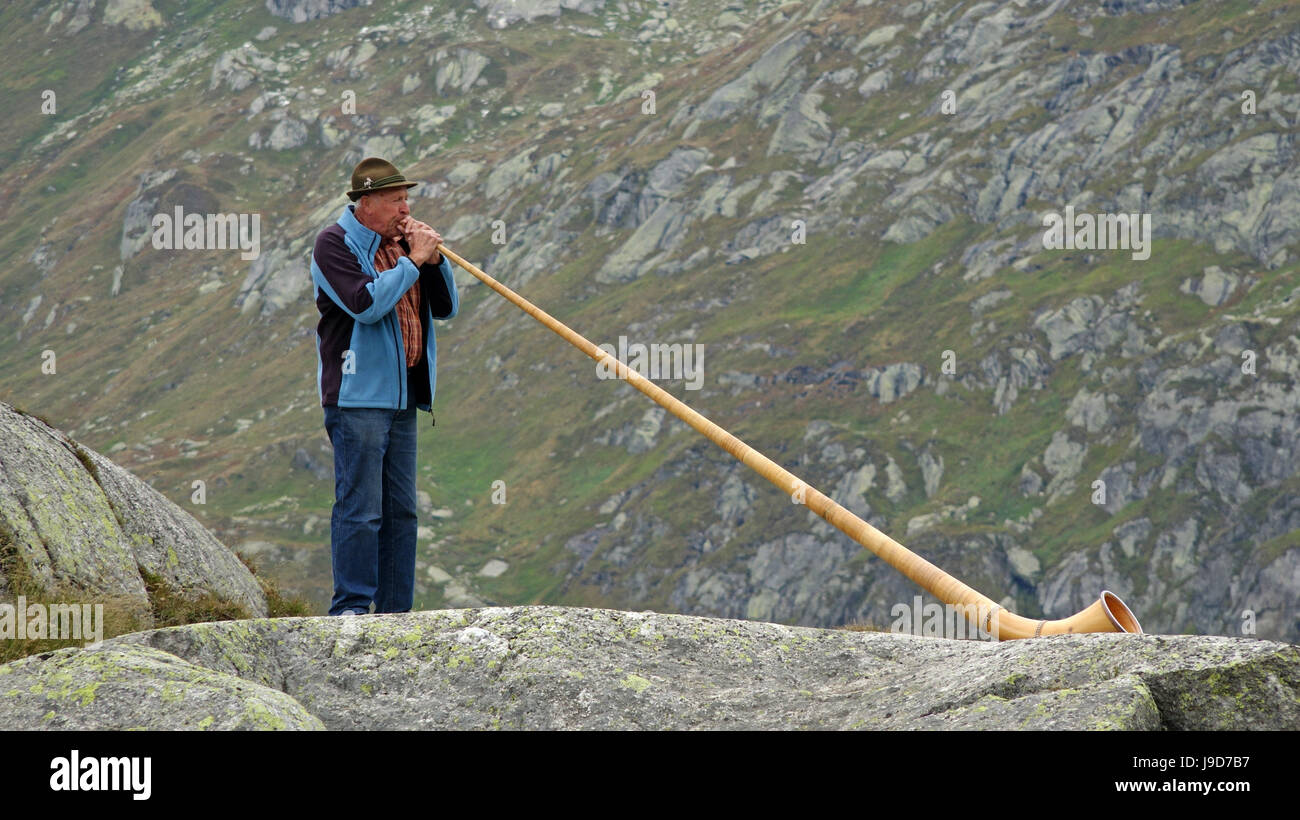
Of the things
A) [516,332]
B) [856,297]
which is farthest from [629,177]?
[856,297]

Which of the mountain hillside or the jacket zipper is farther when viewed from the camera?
the mountain hillside

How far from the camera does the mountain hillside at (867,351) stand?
12362cm

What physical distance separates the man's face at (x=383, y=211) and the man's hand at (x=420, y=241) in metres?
0.08

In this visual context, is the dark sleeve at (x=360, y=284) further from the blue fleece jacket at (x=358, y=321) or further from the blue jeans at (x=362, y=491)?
the blue jeans at (x=362, y=491)

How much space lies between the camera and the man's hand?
9.90 meters

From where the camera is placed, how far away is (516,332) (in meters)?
175

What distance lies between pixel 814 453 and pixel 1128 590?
119 feet

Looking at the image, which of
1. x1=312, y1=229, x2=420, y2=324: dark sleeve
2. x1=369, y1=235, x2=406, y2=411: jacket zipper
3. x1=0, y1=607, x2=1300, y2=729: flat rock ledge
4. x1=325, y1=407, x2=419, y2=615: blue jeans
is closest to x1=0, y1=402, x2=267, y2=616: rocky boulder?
x1=325, y1=407, x2=419, y2=615: blue jeans

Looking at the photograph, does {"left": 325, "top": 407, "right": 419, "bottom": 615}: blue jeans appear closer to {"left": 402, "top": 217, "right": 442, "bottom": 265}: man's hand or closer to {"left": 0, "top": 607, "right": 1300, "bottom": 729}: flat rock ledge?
{"left": 402, "top": 217, "right": 442, "bottom": 265}: man's hand

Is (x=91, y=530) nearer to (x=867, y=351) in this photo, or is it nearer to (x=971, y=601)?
(x=971, y=601)

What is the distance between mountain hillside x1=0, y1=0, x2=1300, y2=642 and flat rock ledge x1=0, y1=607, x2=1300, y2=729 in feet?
306

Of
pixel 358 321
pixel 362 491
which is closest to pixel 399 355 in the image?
pixel 358 321

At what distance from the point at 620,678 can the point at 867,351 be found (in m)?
144

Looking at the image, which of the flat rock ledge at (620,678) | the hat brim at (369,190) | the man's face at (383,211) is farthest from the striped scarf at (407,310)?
the flat rock ledge at (620,678)
